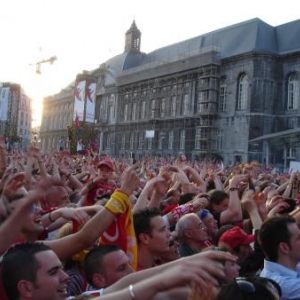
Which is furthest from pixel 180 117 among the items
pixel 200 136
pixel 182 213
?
pixel 182 213

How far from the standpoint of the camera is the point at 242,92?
152ft

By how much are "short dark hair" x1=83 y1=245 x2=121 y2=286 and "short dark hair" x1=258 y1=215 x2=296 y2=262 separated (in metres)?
1.39

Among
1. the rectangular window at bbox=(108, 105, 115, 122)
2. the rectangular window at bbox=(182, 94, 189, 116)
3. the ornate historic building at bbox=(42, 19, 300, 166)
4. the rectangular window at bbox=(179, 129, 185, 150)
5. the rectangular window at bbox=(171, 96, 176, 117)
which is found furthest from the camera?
the rectangular window at bbox=(108, 105, 115, 122)

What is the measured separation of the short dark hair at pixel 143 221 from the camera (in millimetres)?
4770

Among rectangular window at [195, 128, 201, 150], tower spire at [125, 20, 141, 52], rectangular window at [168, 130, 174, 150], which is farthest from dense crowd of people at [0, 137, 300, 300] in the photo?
tower spire at [125, 20, 141, 52]

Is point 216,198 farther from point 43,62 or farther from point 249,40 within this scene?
point 43,62

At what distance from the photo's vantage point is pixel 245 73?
45.8 metres

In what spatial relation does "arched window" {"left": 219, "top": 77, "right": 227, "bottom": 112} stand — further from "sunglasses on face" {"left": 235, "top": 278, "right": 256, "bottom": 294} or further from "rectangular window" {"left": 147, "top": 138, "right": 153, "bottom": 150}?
"sunglasses on face" {"left": 235, "top": 278, "right": 256, "bottom": 294}

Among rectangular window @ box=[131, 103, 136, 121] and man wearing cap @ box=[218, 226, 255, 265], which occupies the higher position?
rectangular window @ box=[131, 103, 136, 121]

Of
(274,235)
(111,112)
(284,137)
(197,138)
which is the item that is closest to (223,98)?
(197,138)

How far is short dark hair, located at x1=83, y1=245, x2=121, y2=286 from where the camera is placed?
152 inches

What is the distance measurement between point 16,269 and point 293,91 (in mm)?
44033

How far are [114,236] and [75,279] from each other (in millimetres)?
542

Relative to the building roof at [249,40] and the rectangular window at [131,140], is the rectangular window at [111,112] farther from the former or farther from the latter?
the building roof at [249,40]
